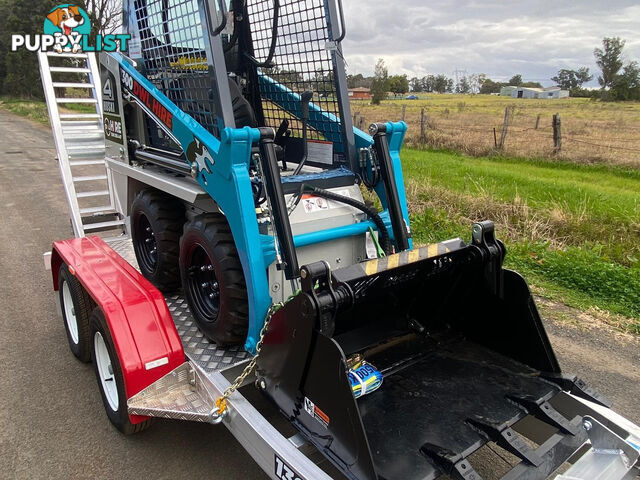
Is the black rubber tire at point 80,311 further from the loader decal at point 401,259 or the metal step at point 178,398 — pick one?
the loader decal at point 401,259

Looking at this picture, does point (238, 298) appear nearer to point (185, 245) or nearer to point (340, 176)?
point (185, 245)

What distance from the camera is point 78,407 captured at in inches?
130

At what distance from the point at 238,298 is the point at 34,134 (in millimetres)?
19726

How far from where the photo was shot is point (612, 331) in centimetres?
430

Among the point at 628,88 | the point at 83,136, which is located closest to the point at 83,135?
the point at 83,136

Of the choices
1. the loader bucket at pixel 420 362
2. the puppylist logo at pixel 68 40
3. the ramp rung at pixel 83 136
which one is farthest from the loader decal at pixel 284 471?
the ramp rung at pixel 83 136

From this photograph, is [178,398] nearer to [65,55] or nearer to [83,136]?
[83,136]

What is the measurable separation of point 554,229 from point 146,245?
5.06 m

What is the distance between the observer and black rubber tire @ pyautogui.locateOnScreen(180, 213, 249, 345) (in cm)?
281

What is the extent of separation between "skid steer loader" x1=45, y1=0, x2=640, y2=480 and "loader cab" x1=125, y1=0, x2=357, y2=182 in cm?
2

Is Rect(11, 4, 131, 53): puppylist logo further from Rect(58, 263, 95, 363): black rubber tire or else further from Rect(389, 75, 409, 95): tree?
Rect(389, 75, 409, 95): tree

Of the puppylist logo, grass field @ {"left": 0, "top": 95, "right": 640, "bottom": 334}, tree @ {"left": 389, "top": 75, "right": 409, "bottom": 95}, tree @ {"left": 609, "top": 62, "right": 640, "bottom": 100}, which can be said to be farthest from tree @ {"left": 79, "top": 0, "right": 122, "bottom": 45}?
tree @ {"left": 609, "top": 62, "right": 640, "bottom": 100}

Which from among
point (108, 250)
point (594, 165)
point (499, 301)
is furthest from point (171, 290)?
point (594, 165)

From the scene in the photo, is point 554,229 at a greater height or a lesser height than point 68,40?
lesser
